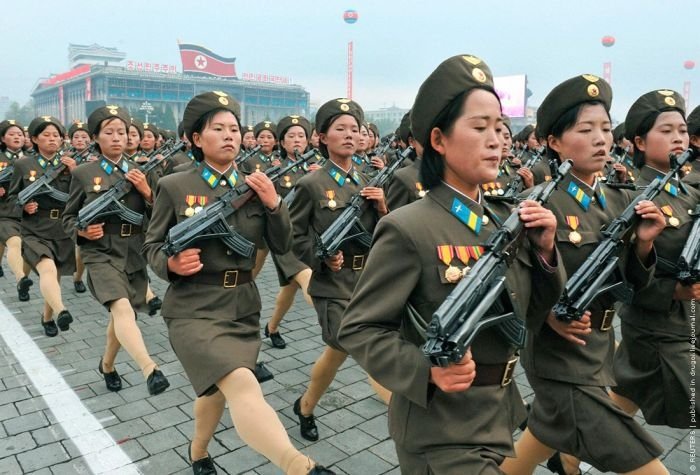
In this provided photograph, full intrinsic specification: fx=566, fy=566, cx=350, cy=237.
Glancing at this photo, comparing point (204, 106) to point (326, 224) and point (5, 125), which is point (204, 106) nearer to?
point (326, 224)

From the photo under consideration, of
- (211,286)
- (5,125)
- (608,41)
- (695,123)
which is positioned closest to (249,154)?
(211,286)

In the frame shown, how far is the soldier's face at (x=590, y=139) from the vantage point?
324 cm

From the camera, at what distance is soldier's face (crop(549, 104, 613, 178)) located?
3240 mm

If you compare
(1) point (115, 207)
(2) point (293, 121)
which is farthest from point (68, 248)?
(2) point (293, 121)

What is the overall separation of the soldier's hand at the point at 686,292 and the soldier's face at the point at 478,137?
2.02 metres

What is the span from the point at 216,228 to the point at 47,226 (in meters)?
4.70

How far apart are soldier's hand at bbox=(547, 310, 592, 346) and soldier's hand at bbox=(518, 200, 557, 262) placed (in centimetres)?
60

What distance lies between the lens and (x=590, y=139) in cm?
324

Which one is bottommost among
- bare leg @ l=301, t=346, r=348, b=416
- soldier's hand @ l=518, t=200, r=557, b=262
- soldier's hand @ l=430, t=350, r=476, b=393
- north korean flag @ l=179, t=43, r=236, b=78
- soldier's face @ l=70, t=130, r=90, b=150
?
bare leg @ l=301, t=346, r=348, b=416

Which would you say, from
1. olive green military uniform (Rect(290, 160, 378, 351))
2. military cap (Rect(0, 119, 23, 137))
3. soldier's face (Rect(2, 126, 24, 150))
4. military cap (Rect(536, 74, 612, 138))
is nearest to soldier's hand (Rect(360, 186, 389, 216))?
olive green military uniform (Rect(290, 160, 378, 351))

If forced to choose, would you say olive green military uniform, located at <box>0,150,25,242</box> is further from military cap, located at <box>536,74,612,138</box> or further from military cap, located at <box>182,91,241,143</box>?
military cap, located at <box>536,74,612,138</box>

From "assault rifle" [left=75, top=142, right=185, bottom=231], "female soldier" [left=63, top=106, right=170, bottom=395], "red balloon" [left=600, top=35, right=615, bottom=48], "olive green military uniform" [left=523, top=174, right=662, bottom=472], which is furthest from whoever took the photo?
"red balloon" [left=600, top=35, right=615, bottom=48]

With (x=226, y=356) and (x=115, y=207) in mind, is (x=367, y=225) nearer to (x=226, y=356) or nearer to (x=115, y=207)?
(x=226, y=356)

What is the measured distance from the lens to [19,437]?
4445 mm
